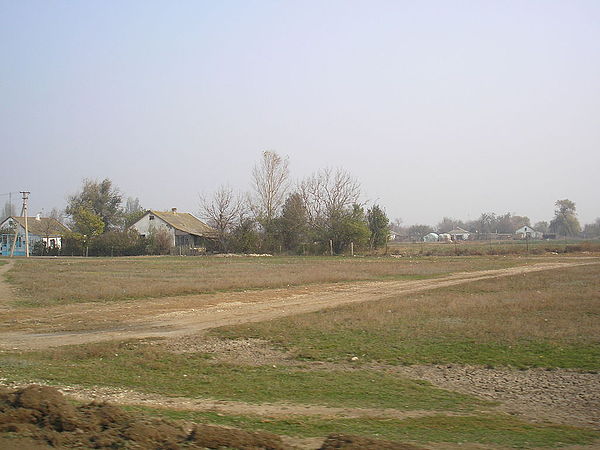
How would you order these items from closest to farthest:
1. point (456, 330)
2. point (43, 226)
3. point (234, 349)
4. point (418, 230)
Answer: point (234, 349)
point (456, 330)
point (43, 226)
point (418, 230)

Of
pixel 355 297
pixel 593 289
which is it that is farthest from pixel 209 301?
pixel 593 289

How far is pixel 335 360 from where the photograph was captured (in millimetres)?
12938

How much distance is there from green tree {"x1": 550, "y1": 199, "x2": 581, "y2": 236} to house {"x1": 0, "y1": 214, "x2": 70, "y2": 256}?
109072 mm

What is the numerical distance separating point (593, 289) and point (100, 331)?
18.9 meters

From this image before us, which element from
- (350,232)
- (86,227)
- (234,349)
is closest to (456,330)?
(234,349)

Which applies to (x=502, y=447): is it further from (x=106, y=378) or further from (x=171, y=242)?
(x=171, y=242)

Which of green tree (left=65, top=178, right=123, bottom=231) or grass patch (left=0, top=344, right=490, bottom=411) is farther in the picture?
green tree (left=65, top=178, right=123, bottom=231)

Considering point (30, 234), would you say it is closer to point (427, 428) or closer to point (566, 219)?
point (427, 428)

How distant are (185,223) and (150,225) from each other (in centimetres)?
530

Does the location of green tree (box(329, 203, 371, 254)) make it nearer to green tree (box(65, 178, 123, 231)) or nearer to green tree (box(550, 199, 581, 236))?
green tree (box(65, 178, 123, 231))

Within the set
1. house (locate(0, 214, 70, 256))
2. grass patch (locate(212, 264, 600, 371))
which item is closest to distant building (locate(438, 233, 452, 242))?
house (locate(0, 214, 70, 256))

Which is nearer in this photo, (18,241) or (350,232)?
(350,232)

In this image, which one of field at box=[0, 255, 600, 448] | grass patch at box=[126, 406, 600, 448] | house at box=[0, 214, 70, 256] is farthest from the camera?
house at box=[0, 214, 70, 256]

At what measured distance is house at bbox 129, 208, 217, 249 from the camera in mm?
78688
